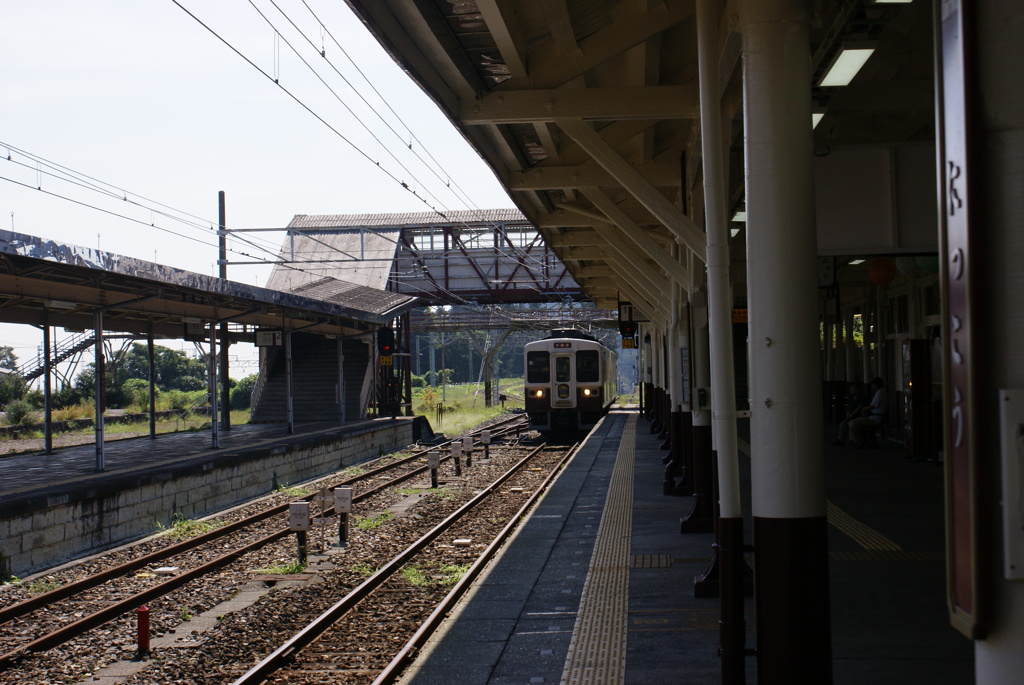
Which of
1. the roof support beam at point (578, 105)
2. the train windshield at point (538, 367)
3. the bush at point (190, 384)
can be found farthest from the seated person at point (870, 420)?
the bush at point (190, 384)

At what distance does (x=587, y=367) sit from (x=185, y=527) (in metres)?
14.5

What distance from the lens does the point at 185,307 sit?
1605cm

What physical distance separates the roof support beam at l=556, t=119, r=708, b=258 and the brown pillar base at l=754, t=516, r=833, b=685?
2.26m

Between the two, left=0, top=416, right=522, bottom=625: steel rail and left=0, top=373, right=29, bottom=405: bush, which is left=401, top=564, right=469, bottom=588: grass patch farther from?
left=0, top=373, right=29, bottom=405: bush

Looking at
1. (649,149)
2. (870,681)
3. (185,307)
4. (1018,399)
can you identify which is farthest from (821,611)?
(185,307)

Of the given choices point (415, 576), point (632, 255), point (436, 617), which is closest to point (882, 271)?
point (632, 255)

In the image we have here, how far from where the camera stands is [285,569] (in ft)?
29.1

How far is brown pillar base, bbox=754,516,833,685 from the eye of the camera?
3.48 metres

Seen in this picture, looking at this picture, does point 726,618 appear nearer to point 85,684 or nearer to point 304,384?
point 85,684

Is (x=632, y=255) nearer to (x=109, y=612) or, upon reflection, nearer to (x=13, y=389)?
(x=109, y=612)

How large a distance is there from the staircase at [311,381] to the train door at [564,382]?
5.38 meters

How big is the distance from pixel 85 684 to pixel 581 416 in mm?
19818

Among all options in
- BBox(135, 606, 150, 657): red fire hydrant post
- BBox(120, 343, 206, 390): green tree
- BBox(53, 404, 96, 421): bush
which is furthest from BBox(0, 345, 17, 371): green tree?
BBox(135, 606, 150, 657): red fire hydrant post

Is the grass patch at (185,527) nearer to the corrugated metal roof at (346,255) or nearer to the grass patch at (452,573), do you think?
the grass patch at (452,573)
